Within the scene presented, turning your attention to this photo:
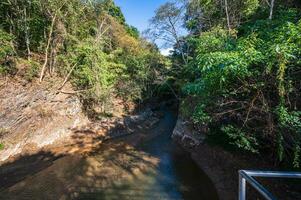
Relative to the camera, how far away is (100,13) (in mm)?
15750

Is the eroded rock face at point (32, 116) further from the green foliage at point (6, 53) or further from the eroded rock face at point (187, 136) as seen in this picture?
the eroded rock face at point (187, 136)

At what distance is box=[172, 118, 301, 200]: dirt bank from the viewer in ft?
17.8

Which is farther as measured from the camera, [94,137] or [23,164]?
[94,137]

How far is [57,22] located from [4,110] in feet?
20.4

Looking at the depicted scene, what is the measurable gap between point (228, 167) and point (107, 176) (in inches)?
183

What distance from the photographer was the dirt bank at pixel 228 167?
17.8ft

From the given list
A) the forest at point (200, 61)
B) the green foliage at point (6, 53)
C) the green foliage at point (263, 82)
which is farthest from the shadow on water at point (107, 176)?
the green foliage at point (6, 53)

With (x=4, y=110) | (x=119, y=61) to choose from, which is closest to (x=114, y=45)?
(x=119, y=61)

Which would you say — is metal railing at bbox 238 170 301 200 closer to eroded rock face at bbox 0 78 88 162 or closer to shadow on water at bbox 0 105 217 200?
shadow on water at bbox 0 105 217 200

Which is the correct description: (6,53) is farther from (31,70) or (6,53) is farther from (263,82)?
(263,82)

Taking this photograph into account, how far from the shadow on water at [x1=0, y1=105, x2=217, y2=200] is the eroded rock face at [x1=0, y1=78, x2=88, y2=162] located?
32.8 inches

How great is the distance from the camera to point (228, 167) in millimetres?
7676

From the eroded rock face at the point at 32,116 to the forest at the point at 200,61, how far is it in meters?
1.09

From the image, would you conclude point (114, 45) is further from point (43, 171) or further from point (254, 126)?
point (254, 126)
